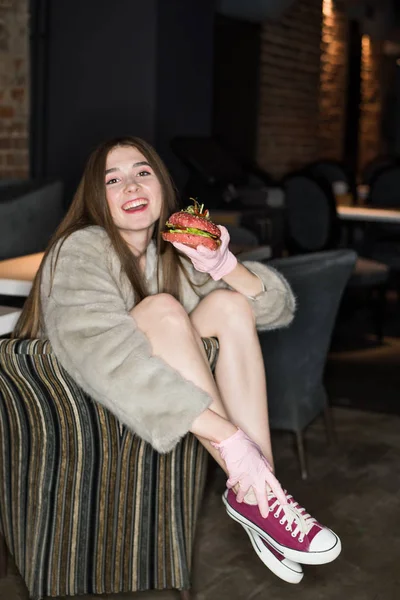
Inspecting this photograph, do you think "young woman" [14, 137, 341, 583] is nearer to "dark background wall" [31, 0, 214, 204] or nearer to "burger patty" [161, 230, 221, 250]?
"burger patty" [161, 230, 221, 250]

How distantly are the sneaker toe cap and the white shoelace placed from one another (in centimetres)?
2

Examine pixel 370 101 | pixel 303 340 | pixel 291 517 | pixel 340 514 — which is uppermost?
pixel 370 101

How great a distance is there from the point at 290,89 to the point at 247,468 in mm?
5974

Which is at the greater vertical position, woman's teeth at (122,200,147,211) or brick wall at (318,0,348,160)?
brick wall at (318,0,348,160)

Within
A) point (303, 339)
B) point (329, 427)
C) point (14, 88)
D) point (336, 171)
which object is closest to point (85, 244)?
point (303, 339)

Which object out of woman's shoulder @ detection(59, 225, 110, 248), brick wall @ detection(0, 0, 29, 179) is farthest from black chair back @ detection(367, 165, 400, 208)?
woman's shoulder @ detection(59, 225, 110, 248)

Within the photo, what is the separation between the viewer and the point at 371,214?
4.48 metres

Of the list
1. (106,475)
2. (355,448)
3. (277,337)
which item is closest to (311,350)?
(277,337)

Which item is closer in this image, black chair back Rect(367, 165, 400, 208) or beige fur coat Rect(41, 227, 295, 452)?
beige fur coat Rect(41, 227, 295, 452)

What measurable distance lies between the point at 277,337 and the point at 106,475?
85cm

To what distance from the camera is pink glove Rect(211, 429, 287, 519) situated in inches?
67.1

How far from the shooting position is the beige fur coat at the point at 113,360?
166 centimetres

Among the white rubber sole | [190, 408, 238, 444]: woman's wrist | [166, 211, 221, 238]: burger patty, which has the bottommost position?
the white rubber sole

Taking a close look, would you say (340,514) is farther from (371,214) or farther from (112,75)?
(112,75)
